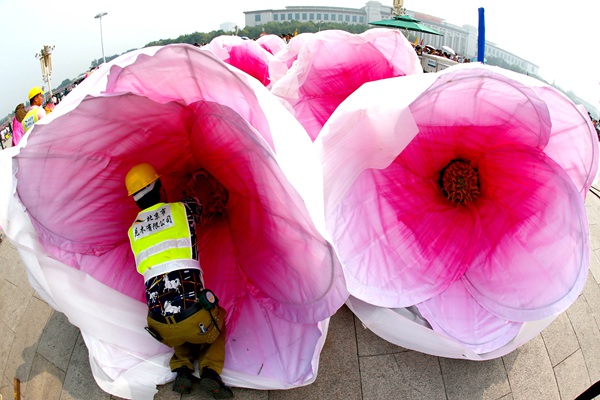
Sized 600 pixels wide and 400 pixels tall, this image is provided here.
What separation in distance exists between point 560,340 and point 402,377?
1.02 m

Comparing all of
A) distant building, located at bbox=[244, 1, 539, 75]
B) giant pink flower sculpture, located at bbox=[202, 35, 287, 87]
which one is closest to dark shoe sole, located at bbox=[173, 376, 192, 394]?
giant pink flower sculpture, located at bbox=[202, 35, 287, 87]

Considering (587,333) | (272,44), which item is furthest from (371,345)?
(272,44)

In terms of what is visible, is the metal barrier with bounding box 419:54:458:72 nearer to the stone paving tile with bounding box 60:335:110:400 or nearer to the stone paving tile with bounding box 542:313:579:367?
the stone paving tile with bounding box 542:313:579:367

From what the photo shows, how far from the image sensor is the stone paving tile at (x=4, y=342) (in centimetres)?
261

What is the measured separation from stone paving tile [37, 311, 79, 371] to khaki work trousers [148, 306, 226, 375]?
2.47ft

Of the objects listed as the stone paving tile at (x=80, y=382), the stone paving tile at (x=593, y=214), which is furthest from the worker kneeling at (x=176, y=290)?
the stone paving tile at (x=593, y=214)

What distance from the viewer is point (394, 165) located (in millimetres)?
2467

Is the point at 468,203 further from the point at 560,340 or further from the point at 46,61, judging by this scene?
the point at 46,61

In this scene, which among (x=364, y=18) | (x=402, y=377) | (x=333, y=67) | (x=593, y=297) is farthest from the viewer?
(x=364, y=18)

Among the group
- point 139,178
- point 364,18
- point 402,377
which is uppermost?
→ point 139,178

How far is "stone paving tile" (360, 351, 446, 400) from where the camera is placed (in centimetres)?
219

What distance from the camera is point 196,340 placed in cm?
207

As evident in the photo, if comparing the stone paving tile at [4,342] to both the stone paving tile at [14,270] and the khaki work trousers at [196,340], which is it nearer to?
the stone paving tile at [14,270]

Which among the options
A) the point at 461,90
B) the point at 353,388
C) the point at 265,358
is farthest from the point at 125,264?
the point at 461,90
